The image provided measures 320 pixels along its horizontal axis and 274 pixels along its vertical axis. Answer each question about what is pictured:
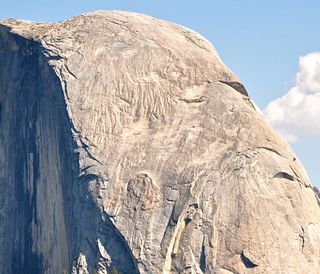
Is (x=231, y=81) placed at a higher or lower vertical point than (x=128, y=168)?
higher

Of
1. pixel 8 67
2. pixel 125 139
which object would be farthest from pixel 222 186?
pixel 8 67

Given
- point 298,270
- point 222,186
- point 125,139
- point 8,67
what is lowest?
point 298,270

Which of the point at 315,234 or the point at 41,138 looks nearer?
the point at 315,234

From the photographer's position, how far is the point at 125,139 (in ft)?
187

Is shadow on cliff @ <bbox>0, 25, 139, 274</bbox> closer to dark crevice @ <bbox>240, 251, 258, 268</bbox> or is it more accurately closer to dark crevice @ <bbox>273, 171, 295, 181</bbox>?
dark crevice @ <bbox>240, 251, 258, 268</bbox>

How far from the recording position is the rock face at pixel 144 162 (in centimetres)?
5316

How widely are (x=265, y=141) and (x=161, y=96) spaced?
229 inches

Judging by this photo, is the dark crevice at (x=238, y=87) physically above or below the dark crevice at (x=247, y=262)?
above

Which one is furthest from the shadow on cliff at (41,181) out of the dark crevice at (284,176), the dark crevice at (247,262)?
the dark crevice at (284,176)

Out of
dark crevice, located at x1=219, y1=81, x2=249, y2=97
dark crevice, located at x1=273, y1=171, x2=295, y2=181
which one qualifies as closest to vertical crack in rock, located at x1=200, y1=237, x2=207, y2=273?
dark crevice, located at x1=273, y1=171, x2=295, y2=181

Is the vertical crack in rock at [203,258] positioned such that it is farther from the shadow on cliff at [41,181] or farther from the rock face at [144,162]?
the shadow on cliff at [41,181]

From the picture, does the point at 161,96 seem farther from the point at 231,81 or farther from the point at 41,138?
the point at 41,138

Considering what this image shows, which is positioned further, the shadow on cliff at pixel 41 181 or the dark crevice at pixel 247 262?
the shadow on cliff at pixel 41 181

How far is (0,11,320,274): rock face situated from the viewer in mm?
53156
